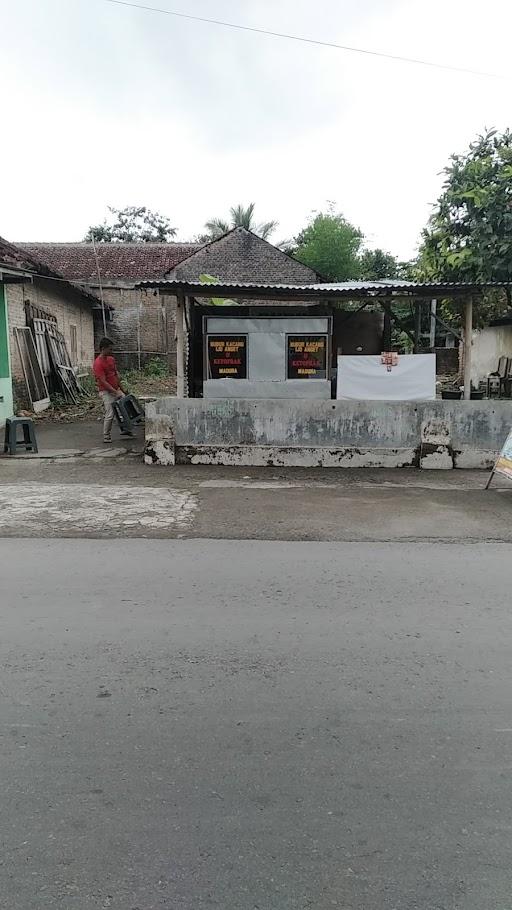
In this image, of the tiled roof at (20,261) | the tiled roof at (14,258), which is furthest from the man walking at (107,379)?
the tiled roof at (14,258)

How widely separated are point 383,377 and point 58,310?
43.2 ft

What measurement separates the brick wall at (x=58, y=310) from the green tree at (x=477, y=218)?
9906 mm

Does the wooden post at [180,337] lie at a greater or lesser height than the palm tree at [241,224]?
lesser

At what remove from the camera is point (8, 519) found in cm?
716

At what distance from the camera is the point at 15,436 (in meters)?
11.4

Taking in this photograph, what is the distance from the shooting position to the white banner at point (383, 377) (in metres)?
11.3

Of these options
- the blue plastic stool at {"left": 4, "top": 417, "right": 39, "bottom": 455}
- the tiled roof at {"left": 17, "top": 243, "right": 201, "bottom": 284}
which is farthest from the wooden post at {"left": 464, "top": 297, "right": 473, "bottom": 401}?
the tiled roof at {"left": 17, "top": 243, "right": 201, "bottom": 284}

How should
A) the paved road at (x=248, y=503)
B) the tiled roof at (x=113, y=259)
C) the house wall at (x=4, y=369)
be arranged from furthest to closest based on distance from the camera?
1. the tiled roof at (x=113, y=259)
2. the house wall at (x=4, y=369)
3. the paved road at (x=248, y=503)

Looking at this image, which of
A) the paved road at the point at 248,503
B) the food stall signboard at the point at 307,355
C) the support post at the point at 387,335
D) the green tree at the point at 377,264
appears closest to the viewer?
the paved road at the point at 248,503

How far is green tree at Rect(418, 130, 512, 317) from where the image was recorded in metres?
12.9

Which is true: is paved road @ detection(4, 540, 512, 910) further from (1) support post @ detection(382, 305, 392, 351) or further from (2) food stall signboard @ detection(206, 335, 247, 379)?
(1) support post @ detection(382, 305, 392, 351)

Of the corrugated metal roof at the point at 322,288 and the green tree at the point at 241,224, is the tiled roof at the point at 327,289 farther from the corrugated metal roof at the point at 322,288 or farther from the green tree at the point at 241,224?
the green tree at the point at 241,224

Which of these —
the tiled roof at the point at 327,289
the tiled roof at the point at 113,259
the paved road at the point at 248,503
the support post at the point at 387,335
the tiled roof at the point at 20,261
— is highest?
the tiled roof at the point at 113,259

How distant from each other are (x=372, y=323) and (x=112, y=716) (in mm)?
11693
